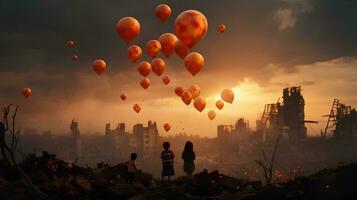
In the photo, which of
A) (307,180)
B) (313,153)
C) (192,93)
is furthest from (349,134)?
(307,180)

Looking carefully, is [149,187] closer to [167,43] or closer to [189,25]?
[167,43]

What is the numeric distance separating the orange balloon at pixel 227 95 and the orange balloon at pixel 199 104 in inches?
56.3

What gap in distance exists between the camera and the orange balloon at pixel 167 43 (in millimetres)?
24000

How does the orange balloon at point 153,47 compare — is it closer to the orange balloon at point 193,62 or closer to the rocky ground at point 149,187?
the orange balloon at point 193,62

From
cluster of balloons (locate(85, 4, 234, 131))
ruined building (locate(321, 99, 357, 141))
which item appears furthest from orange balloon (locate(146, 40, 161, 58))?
ruined building (locate(321, 99, 357, 141))

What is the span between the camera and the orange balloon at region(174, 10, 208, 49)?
1820 centimetres

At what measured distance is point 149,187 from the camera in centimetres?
2158

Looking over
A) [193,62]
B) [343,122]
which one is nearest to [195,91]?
[193,62]

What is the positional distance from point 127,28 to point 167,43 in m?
2.45

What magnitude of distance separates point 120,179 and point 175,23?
414 inches

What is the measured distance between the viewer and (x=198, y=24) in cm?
1833

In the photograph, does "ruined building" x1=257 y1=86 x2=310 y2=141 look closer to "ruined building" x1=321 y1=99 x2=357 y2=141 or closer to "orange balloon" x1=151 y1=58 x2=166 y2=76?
"ruined building" x1=321 y1=99 x2=357 y2=141

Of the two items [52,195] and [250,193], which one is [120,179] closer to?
[52,195]

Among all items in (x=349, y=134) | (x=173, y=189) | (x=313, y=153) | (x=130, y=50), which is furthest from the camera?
(x=313, y=153)
